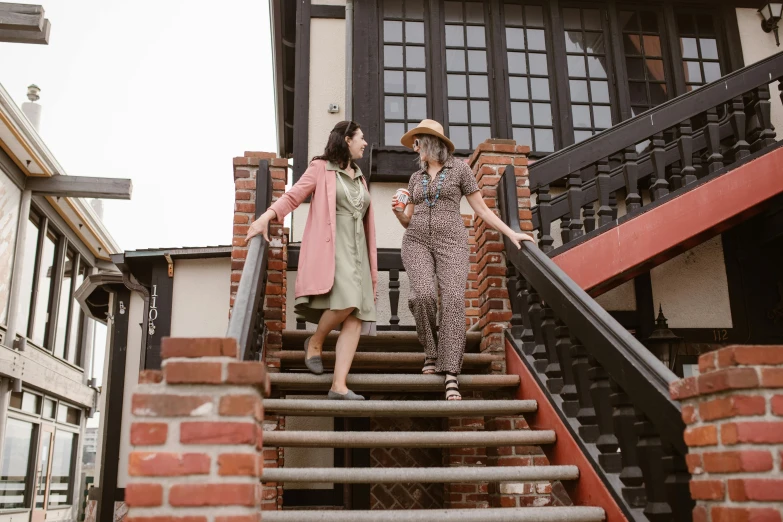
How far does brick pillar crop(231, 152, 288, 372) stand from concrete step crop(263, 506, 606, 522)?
1512 millimetres

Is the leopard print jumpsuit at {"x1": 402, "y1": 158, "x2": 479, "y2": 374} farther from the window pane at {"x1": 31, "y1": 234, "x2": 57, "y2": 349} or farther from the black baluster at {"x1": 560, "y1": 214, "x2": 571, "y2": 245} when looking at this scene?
the window pane at {"x1": 31, "y1": 234, "x2": 57, "y2": 349}

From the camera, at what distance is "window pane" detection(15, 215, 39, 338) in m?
14.8

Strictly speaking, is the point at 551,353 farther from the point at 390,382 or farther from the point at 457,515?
the point at 457,515

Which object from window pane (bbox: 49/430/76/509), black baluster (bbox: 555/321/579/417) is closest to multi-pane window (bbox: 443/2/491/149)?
black baluster (bbox: 555/321/579/417)

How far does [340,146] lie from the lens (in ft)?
13.8

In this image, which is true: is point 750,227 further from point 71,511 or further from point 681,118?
point 71,511

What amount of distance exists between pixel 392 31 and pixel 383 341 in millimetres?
4052

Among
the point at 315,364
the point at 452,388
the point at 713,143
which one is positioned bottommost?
the point at 452,388

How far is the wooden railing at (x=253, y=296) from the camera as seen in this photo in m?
3.15

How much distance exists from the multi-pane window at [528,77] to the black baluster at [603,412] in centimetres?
449

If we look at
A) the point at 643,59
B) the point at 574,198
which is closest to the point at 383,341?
the point at 574,198

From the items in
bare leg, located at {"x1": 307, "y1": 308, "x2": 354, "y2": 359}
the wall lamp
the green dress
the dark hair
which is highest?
the wall lamp

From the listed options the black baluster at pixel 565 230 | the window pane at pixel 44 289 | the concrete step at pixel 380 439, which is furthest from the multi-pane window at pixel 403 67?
the window pane at pixel 44 289

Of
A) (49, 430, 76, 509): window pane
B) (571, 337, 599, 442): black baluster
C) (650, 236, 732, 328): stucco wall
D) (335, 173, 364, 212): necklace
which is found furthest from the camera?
(49, 430, 76, 509): window pane
